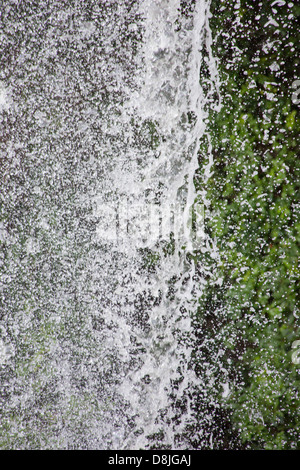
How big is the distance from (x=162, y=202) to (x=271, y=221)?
358mm

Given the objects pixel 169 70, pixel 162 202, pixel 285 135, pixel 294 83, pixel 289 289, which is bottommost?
pixel 289 289

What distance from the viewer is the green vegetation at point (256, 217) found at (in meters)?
0.96

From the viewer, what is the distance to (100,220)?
108 cm

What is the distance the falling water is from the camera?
1032mm

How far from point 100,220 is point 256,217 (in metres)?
0.52

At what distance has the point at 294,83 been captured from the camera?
3.11ft

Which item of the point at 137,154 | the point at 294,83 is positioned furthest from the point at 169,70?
the point at 294,83

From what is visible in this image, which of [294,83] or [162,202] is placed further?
[162,202]

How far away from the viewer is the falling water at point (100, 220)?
1032 mm

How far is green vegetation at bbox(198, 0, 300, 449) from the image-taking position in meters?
0.96

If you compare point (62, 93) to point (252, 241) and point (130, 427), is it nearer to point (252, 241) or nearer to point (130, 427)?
point (252, 241)

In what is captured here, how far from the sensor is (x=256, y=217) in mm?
1006

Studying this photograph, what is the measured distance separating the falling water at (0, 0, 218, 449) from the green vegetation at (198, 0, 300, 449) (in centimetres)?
7

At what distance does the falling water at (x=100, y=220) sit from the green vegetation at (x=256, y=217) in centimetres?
7
